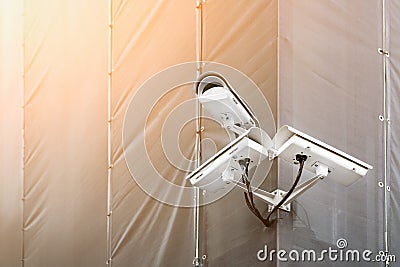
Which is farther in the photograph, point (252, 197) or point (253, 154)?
point (252, 197)

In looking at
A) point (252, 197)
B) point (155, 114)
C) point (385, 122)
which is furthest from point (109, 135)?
point (385, 122)

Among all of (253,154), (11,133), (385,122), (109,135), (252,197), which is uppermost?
(11,133)

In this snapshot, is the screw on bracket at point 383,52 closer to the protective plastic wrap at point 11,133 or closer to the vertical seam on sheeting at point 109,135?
the vertical seam on sheeting at point 109,135

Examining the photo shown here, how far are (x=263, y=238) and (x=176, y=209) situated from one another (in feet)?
1.82

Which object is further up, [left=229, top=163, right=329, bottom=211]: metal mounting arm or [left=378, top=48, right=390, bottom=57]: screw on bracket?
[left=378, top=48, right=390, bottom=57]: screw on bracket

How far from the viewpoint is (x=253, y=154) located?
296 centimetres

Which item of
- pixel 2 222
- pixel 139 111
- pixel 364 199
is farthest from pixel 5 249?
pixel 364 199

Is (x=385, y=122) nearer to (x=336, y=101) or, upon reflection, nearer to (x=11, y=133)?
(x=336, y=101)

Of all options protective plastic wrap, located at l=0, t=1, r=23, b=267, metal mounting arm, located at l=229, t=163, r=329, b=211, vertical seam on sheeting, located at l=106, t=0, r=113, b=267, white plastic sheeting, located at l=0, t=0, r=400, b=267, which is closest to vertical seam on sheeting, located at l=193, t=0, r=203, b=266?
white plastic sheeting, located at l=0, t=0, r=400, b=267

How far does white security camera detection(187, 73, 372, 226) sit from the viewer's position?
2875 millimetres

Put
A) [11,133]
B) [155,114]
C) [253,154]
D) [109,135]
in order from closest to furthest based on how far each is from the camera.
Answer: [253,154] < [155,114] < [109,135] < [11,133]

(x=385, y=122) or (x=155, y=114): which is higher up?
(x=155, y=114)

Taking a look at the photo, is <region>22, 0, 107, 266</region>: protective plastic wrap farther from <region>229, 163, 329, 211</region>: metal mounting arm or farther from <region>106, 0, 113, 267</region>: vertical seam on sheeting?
<region>229, 163, 329, 211</region>: metal mounting arm

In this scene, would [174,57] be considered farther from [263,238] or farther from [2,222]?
[2,222]
